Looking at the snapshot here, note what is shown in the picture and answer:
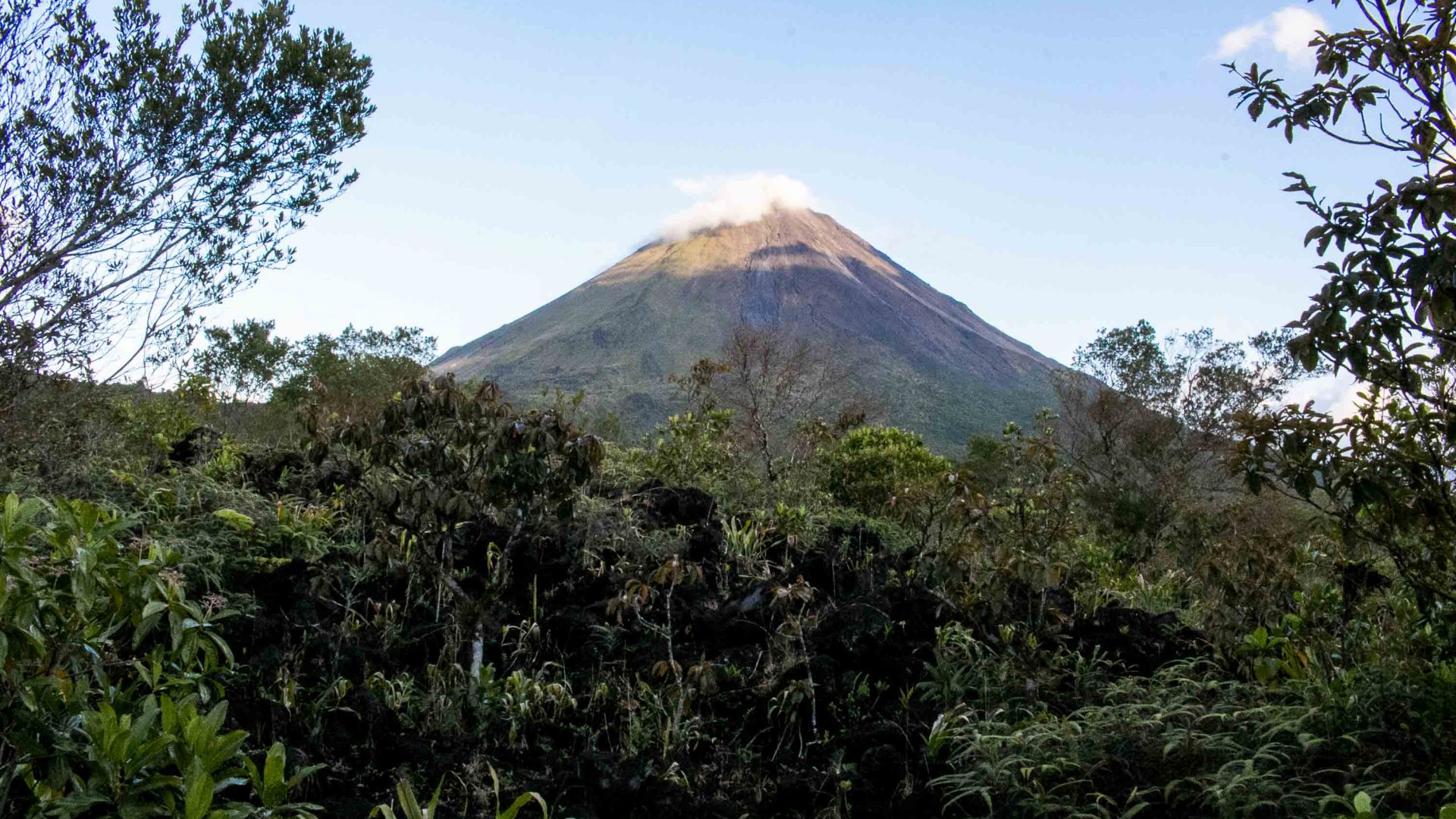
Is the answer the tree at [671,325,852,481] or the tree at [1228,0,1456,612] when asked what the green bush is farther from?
the tree at [1228,0,1456,612]

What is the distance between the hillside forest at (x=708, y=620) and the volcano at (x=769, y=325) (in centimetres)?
4802

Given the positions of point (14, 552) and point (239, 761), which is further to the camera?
point (239, 761)

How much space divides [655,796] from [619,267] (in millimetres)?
99110

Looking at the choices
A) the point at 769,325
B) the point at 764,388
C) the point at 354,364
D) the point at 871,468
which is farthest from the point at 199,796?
the point at 769,325

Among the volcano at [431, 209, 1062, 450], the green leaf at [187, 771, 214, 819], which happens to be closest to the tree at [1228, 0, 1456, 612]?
the green leaf at [187, 771, 214, 819]

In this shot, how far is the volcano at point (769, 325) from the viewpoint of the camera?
66438mm

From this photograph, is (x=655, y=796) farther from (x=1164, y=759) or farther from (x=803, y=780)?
(x=1164, y=759)

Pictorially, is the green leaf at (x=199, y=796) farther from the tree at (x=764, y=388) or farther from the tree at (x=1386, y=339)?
the tree at (x=764, y=388)

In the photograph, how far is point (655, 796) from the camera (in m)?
3.45

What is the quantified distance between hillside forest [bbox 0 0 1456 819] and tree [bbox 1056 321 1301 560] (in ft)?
13.9

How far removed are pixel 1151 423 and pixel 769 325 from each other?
46.4 metres

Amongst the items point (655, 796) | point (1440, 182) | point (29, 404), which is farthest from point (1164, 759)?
point (29, 404)

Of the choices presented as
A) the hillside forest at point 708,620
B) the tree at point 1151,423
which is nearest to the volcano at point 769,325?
the tree at point 1151,423

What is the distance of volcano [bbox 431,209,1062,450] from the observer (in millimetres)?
66438
